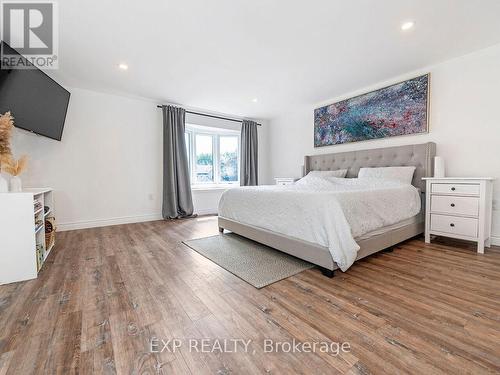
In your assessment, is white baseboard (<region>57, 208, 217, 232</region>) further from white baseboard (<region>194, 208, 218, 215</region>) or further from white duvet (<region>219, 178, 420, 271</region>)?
white duvet (<region>219, 178, 420, 271</region>)

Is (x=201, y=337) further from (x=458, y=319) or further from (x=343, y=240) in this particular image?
(x=458, y=319)

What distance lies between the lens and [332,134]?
411 centimetres

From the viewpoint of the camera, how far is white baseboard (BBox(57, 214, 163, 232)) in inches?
138

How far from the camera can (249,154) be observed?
17.8 feet

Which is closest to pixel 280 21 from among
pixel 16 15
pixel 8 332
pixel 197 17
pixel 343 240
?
pixel 197 17

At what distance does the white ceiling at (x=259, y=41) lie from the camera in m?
1.88

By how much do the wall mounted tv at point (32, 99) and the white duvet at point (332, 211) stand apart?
8.54ft

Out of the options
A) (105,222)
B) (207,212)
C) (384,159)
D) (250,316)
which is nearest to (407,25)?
(384,159)

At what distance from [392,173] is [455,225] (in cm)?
92

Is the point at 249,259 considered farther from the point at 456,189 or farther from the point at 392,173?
the point at 456,189

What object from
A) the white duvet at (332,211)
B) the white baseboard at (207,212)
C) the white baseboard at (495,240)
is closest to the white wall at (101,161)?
the white baseboard at (207,212)

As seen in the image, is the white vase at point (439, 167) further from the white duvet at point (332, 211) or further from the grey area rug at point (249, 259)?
the grey area rug at point (249, 259)

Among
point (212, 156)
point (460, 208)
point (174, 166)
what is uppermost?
point (212, 156)

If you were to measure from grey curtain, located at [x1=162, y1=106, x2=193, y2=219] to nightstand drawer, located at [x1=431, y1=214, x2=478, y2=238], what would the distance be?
3994 mm
